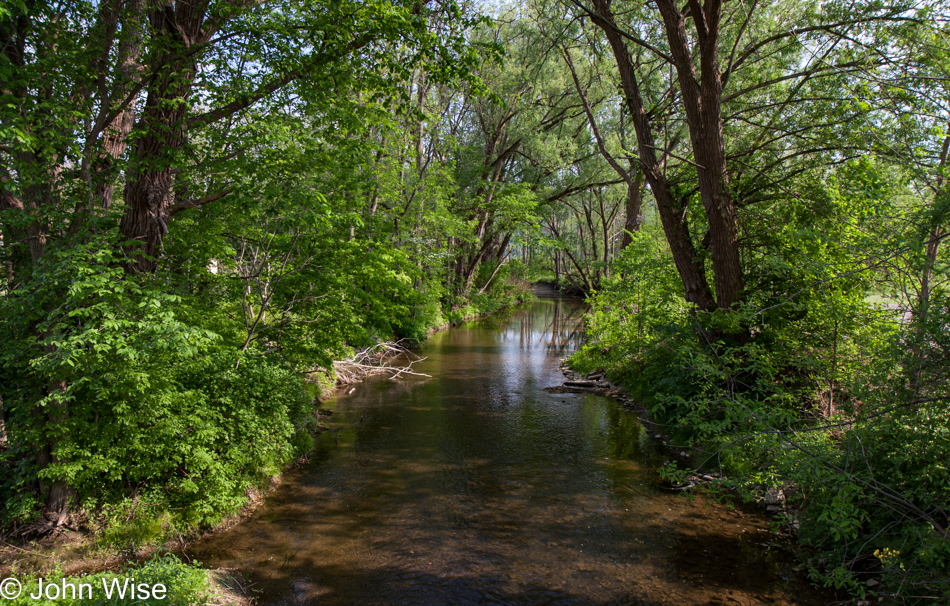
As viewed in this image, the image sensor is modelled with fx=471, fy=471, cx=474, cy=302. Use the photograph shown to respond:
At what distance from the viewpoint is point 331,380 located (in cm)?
1128

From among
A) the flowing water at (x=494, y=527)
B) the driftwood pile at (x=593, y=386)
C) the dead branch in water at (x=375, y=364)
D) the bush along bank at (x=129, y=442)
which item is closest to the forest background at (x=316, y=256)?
the bush along bank at (x=129, y=442)

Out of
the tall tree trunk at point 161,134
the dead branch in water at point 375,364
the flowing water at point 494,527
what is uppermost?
the tall tree trunk at point 161,134

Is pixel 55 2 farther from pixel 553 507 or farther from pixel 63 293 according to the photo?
pixel 553 507

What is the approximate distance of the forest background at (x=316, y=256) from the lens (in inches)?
158

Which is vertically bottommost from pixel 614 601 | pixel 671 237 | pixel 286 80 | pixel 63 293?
pixel 614 601

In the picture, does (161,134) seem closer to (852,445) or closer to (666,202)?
(852,445)

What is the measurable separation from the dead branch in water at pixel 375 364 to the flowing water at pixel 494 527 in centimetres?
239

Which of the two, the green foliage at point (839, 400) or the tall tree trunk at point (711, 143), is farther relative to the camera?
the tall tree trunk at point (711, 143)

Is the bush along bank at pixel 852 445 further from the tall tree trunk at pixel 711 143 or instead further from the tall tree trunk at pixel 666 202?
the tall tree trunk at pixel 666 202

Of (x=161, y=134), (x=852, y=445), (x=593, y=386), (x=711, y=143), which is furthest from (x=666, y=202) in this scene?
(x=161, y=134)

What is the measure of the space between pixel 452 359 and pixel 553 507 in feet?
30.8

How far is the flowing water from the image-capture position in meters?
4.57

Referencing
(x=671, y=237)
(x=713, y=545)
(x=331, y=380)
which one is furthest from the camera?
(x=331, y=380)

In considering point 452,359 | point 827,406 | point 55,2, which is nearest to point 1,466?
point 55,2
